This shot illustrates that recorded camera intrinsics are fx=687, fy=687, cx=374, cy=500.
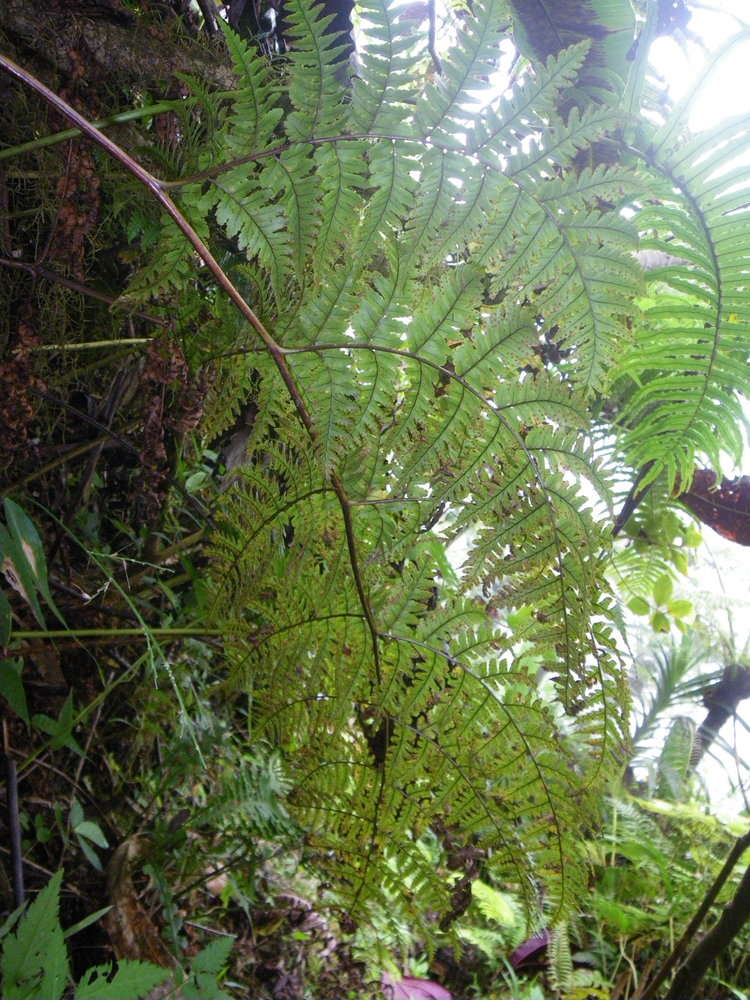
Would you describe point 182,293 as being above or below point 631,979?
above

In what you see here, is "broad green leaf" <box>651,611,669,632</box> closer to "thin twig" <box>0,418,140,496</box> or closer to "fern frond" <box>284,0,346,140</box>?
"thin twig" <box>0,418,140,496</box>

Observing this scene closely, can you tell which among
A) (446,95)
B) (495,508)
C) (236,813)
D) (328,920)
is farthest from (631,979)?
(446,95)

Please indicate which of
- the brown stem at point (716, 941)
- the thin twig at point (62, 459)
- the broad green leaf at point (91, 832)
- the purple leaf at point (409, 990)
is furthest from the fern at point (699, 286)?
the purple leaf at point (409, 990)

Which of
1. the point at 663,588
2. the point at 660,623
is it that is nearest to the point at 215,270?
the point at 663,588

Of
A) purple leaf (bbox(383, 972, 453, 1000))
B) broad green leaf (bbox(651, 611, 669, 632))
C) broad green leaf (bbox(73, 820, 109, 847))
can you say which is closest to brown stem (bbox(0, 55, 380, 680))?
broad green leaf (bbox(73, 820, 109, 847))

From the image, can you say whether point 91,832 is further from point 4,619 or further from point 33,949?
point 4,619

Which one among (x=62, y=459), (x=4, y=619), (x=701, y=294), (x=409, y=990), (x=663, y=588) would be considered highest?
(x=701, y=294)

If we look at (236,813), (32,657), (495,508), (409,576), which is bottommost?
(236,813)

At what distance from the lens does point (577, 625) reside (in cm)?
78

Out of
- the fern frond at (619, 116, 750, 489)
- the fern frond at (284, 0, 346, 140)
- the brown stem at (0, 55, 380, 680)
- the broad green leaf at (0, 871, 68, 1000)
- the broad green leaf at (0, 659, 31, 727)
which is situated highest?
the fern frond at (619, 116, 750, 489)

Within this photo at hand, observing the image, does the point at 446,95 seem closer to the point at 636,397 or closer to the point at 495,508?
the point at 495,508

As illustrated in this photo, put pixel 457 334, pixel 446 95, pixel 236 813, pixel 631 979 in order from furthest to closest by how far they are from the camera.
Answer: pixel 631 979
pixel 236 813
pixel 457 334
pixel 446 95

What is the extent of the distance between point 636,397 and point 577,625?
0.52 meters

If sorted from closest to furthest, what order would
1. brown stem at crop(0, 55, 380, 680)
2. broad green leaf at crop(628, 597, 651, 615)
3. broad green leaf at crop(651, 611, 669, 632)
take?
1. brown stem at crop(0, 55, 380, 680)
2. broad green leaf at crop(628, 597, 651, 615)
3. broad green leaf at crop(651, 611, 669, 632)
